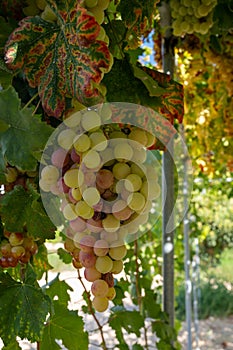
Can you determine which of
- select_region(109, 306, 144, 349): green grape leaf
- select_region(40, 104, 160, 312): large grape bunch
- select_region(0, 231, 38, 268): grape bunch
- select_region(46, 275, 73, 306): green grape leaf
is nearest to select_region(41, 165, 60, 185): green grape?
select_region(40, 104, 160, 312): large grape bunch

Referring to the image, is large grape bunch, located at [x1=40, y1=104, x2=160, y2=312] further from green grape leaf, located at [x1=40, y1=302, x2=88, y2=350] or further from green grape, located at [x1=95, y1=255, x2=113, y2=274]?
green grape leaf, located at [x1=40, y1=302, x2=88, y2=350]

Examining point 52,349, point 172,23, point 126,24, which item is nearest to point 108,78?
point 126,24

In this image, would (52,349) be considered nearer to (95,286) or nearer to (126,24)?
(95,286)

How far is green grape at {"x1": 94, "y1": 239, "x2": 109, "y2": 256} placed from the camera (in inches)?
17.5

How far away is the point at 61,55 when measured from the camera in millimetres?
427

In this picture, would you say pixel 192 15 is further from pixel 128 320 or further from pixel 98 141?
pixel 98 141

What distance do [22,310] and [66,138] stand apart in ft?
0.59

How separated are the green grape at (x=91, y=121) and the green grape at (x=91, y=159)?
0.07 ft

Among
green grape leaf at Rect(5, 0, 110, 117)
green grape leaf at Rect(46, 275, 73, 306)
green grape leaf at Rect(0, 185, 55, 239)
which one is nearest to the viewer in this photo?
green grape leaf at Rect(5, 0, 110, 117)

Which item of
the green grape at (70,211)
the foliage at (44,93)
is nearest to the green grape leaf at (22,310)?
the foliage at (44,93)

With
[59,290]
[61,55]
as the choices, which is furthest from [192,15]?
[61,55]

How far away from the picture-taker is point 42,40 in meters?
0.45

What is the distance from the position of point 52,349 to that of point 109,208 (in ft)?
0.89

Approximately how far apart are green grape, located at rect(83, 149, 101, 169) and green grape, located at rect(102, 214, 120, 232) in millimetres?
47
